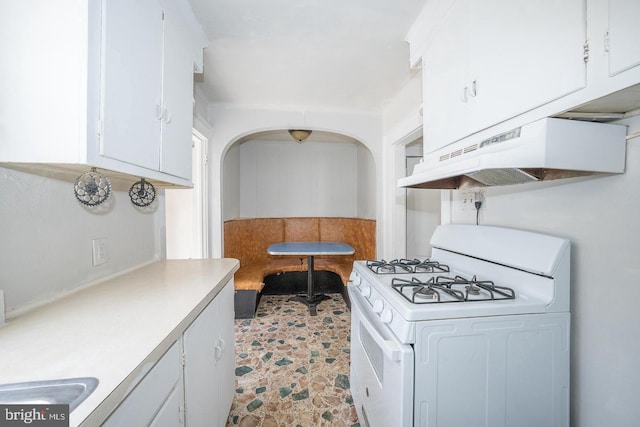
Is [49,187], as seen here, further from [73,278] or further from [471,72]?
[471,72]

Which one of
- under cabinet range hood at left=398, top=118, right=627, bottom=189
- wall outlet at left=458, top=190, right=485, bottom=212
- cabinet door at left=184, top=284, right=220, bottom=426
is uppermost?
under cabinet range hood at left=398, top=118, right=627, bottom=189

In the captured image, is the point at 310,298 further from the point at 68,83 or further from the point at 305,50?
→ the point at 68,83

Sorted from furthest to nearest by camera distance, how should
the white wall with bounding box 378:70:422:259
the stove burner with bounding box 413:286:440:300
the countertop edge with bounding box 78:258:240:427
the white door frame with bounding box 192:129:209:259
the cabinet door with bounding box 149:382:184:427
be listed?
the white wall with bounding box 378:70:422:259 < the white door frame with bounding box 192:129:209:259 < the stove burner with bounding box 413:286:440:300 < the cabinet door with bounding box 149:382:184:427 < the countertop edge with bounding box 78:258:240:427

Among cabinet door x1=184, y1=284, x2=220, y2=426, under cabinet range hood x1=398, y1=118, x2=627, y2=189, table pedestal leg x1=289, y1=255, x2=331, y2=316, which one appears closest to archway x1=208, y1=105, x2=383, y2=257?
table pedestal leg x1=289, y1=255, x2=331, y2=316

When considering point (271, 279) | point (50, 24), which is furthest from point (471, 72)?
point (271, 279)

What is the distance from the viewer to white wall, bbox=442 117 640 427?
34.3 inches

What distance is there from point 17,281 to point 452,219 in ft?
7.24

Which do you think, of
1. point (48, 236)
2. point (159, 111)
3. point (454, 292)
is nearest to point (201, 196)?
point (159, 111)

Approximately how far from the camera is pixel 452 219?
1.83m

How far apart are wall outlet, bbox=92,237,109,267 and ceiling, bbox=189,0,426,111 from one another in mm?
1448

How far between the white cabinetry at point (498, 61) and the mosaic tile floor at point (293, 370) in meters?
1.77

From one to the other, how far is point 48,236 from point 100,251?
11.3 inches

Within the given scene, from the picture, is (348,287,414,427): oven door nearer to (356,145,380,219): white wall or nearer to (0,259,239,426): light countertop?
(0,259,239,426): light countertop

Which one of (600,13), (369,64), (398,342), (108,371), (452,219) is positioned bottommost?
(398,342)
